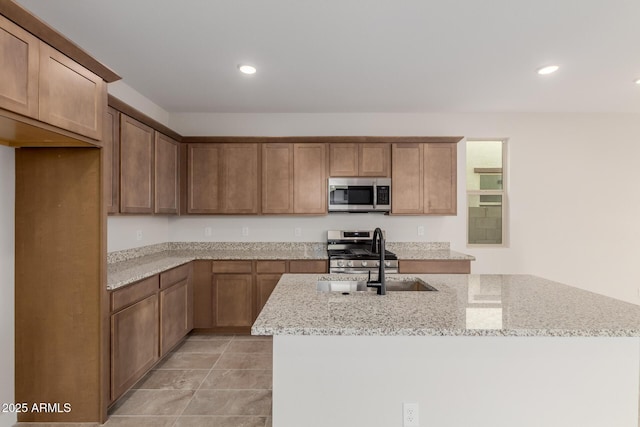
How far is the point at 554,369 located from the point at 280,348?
122 centimetres

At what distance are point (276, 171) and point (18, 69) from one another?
2.53 metres

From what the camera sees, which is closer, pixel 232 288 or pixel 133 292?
pixel 133 292

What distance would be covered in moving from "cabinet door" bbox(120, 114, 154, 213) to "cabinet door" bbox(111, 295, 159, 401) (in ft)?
2.88

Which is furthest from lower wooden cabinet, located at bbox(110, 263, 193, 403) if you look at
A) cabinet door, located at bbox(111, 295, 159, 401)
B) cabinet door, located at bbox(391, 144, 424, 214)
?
cabinet door, located at bbox(391, 144, 424, 214)

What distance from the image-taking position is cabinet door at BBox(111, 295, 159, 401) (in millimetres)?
→ 2254

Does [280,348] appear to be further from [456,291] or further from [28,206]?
[28,206]

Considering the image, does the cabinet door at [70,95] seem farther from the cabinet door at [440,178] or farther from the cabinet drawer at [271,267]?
the cabinet door at [440,178]

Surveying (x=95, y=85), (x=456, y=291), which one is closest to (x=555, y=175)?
(x=456, y=291)

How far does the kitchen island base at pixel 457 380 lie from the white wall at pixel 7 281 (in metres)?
1.83

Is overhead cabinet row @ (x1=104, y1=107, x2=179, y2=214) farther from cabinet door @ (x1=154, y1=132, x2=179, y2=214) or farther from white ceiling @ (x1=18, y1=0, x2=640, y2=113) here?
white ceiling @ (x1=18, y1=0, x2=640, y2=113)

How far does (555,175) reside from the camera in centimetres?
418

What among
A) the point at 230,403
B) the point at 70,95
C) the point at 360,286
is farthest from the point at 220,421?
the point at 70,95

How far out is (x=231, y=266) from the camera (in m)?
3.63

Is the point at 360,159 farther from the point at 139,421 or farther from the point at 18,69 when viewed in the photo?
the point at 139,421
